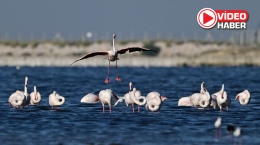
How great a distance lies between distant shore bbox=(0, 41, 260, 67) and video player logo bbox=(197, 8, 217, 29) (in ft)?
93.2

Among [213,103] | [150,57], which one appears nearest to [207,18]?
[213,103]

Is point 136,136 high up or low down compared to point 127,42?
down

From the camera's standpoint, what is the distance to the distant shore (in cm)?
11744

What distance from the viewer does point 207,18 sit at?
78.5 meters

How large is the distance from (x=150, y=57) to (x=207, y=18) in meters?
63.3

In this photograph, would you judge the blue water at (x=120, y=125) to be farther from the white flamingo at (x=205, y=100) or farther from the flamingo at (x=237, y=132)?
the white flamingo at (x=205, y=100)

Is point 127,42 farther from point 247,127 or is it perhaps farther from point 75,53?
point 247,127

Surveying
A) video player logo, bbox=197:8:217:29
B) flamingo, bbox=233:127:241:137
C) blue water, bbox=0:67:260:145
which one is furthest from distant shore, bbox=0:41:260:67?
flamingo, bbox=233:127:241:137

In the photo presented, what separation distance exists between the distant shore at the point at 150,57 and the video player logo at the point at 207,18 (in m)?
28.4

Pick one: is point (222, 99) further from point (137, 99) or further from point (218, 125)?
point (218, 125)

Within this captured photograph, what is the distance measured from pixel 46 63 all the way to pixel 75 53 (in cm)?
2351

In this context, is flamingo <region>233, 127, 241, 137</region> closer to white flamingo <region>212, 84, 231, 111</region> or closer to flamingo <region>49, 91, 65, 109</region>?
white flamingo <region>212, 84, 231, 111</region>

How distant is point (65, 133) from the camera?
2720 centimetres

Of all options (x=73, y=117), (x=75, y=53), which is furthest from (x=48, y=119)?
(x=75, y=53)
